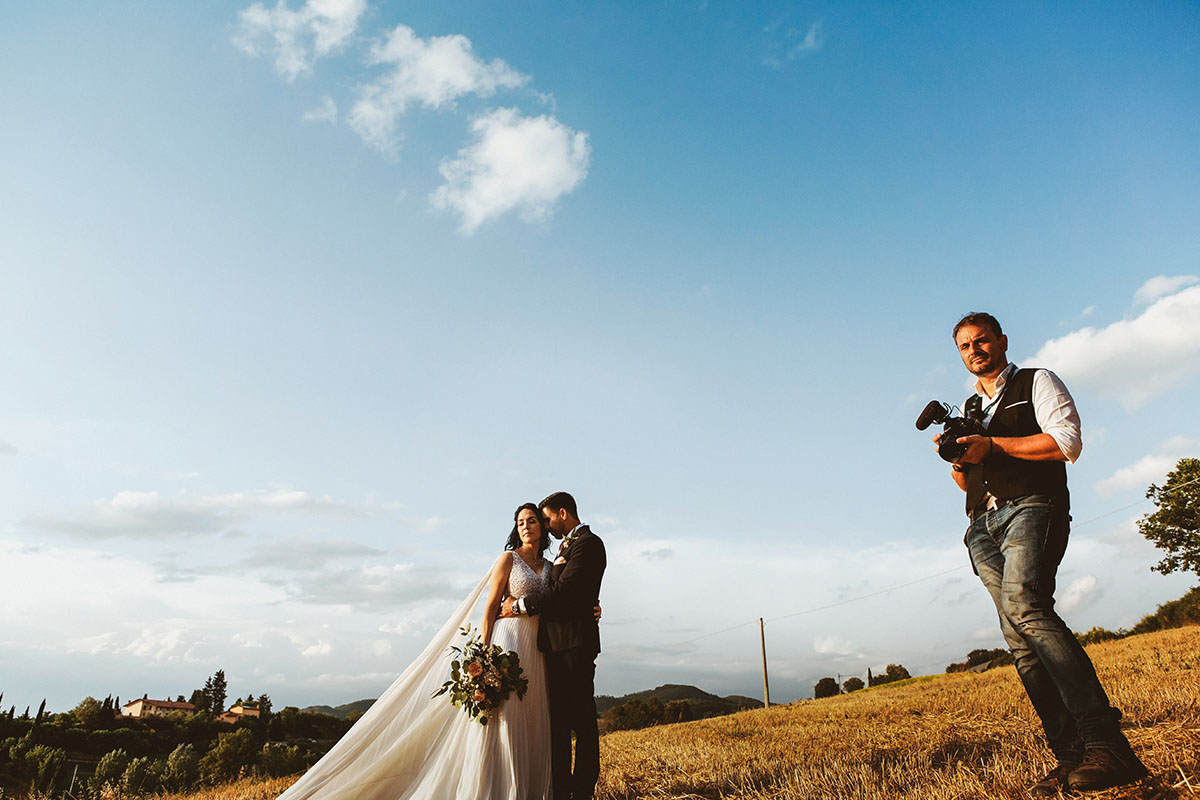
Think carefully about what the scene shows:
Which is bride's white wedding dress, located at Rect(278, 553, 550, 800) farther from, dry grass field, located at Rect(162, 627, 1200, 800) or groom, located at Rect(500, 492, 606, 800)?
dry grass field, located at Rect(162, 627, 1200, 800)

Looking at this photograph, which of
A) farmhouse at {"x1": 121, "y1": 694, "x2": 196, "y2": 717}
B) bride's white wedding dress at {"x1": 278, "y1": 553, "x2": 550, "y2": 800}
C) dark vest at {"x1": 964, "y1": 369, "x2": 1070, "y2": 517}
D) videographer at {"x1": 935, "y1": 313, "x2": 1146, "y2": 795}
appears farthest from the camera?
farmhouse at {"x1": 121, "y1": 694, "x2": 196, "y2": 717}

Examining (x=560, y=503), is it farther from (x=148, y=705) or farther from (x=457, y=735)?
(x=148, y=705)

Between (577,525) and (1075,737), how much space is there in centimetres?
379

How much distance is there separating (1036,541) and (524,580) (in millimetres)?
3864

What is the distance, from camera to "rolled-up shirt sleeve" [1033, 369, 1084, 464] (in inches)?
129

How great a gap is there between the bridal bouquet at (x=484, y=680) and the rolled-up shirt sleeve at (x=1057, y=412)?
4167 millimetres

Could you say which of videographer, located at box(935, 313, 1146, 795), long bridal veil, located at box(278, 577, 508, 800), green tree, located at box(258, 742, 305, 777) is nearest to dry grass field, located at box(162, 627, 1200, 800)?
videographer, located at box(935, 313, 1146, 795)

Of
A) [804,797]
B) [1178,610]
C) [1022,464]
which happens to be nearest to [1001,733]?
[804,797]

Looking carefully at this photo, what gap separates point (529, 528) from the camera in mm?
6129

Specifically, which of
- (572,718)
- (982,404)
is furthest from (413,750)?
(982,404)

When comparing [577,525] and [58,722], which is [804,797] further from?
[58,722]

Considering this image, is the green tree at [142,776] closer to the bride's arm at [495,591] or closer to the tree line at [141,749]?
the tree line at [141,749]

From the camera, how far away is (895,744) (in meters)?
6.30

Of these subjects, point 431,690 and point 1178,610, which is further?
point 1178,610
